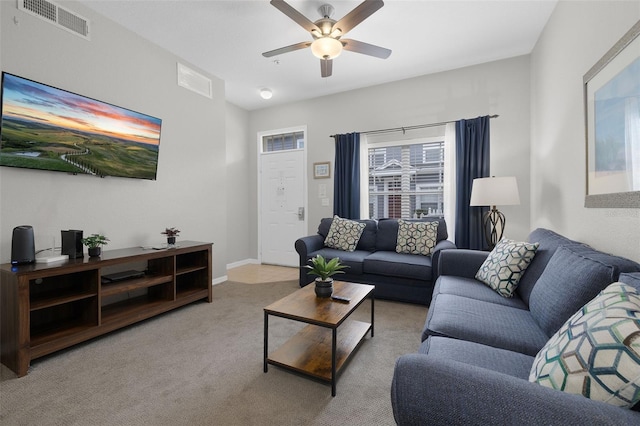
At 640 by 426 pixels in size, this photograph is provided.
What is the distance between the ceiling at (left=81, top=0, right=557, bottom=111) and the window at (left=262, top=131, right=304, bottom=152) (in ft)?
3.62

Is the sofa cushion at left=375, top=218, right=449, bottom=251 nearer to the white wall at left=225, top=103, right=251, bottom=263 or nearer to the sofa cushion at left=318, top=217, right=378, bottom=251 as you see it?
the sofa cushion at left=318, top=217, right=378, bottom=251

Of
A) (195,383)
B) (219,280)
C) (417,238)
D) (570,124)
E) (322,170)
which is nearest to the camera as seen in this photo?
(195,383)

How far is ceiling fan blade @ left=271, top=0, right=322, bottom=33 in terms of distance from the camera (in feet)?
6.79

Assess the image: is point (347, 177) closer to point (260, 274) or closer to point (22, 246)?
point (260, 274)

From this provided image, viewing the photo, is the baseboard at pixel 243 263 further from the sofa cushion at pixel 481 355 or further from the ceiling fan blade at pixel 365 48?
the sofa cushion at pixel 481 355

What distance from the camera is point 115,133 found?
2.76 m

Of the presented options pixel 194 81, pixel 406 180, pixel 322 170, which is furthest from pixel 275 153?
pixel 406 180

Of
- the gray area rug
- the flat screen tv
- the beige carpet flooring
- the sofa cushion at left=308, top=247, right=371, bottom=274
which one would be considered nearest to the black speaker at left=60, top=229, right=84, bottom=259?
the flat screen tv

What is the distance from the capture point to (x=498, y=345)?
135 cm

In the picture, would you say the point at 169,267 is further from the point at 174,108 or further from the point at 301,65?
the point at 301,65

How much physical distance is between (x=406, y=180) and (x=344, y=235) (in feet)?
4.24

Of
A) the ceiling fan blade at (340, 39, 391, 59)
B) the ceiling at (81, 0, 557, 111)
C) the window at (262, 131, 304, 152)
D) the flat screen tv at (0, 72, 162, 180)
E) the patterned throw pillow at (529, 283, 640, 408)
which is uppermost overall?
the ceiling at (81, 0, 557, 111)

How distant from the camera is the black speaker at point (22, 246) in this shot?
2.01m

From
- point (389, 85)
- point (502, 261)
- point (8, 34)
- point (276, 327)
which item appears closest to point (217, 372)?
point (276, 327)
